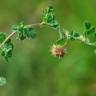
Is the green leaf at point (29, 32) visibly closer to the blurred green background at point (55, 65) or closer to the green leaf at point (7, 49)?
the green leaf at point (7, 49)

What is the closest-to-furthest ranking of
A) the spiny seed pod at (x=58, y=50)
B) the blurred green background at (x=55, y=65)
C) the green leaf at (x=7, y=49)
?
the green leaf at (x=7, y=49)
the spiny seed pod at (x=58, y=50)
the blurred green background at (x=55, y=65)

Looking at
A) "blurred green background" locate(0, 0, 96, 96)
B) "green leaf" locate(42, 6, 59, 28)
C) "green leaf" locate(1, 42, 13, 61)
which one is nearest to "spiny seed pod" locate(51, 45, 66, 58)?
"green leaf" locate(42, 6, 59, 28)

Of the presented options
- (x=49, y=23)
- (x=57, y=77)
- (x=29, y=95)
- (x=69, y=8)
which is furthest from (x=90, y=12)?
(x=49, y=23)

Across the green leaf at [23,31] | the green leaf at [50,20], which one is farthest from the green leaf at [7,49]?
the green leaf at [50,20]

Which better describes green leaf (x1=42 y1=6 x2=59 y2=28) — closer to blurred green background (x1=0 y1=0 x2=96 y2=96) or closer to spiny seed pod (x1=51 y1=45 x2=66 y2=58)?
spiny seed pod (x1=51 y1=45 x2=66 y2=58)

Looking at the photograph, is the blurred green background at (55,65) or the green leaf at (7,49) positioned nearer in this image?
the green leaf at (7,49)

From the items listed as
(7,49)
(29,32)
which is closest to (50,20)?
(29,32)

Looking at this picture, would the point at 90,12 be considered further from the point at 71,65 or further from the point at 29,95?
the point at 29,95

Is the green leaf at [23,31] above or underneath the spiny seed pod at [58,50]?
above

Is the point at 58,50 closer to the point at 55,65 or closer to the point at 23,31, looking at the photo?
the point at 23,31
